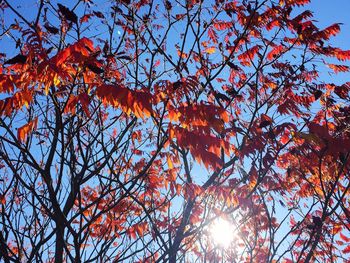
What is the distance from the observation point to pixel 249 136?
6742 mm

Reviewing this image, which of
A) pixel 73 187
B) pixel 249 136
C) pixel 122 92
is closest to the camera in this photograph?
pixel 122 92

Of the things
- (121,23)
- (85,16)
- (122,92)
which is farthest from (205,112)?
(85,16)

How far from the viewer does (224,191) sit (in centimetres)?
635

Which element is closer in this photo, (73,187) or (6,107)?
(6,107)

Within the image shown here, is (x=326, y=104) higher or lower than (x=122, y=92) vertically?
higher

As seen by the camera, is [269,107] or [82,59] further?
[269,107]

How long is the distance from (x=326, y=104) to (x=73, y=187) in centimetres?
592

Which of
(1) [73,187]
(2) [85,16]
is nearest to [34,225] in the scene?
(1) [73,187]

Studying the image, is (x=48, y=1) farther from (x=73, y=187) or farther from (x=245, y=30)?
(x=245, y=30)

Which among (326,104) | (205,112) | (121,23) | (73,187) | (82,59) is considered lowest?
(73,187)

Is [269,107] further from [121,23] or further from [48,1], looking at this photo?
[48,1]

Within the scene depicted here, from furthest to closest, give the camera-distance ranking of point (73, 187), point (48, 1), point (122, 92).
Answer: point (48, 1) < point (73, 187) < point (122, 92)

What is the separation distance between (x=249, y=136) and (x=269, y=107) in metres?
1.48

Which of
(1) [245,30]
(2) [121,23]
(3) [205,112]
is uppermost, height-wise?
(2) [121,23]
